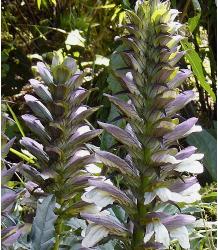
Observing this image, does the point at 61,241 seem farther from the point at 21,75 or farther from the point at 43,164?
the point at 21,75

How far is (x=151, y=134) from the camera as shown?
1.03 meters

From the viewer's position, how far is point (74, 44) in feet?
10.7

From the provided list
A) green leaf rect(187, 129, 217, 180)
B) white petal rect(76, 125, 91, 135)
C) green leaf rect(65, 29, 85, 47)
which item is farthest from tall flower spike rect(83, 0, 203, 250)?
green leaf rect(65, 29, 85, 47)

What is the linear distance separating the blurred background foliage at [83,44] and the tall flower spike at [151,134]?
173cm

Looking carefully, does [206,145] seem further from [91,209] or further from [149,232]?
[149,232]

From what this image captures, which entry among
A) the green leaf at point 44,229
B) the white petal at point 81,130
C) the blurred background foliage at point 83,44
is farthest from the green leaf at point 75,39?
the green leaf at point 44,229

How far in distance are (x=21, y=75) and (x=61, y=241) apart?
253 centimetres

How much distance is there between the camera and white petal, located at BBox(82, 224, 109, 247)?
1.01 metres

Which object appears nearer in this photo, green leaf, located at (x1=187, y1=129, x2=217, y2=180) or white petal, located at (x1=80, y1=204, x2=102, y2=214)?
white petal, located at (x1=80, y1=204, x2=102, y2=214)

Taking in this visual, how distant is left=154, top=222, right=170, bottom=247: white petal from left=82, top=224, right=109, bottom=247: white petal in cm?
9

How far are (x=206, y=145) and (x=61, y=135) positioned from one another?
69.1 inches

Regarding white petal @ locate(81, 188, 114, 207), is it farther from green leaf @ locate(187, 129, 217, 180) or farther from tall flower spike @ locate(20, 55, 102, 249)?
green leaf @ locate(187, 129, 217, 180)

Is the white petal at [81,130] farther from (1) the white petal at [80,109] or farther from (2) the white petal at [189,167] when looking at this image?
(2) the white petal at [189,167]

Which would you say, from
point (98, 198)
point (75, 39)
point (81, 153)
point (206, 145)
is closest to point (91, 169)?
point (81, 153)
